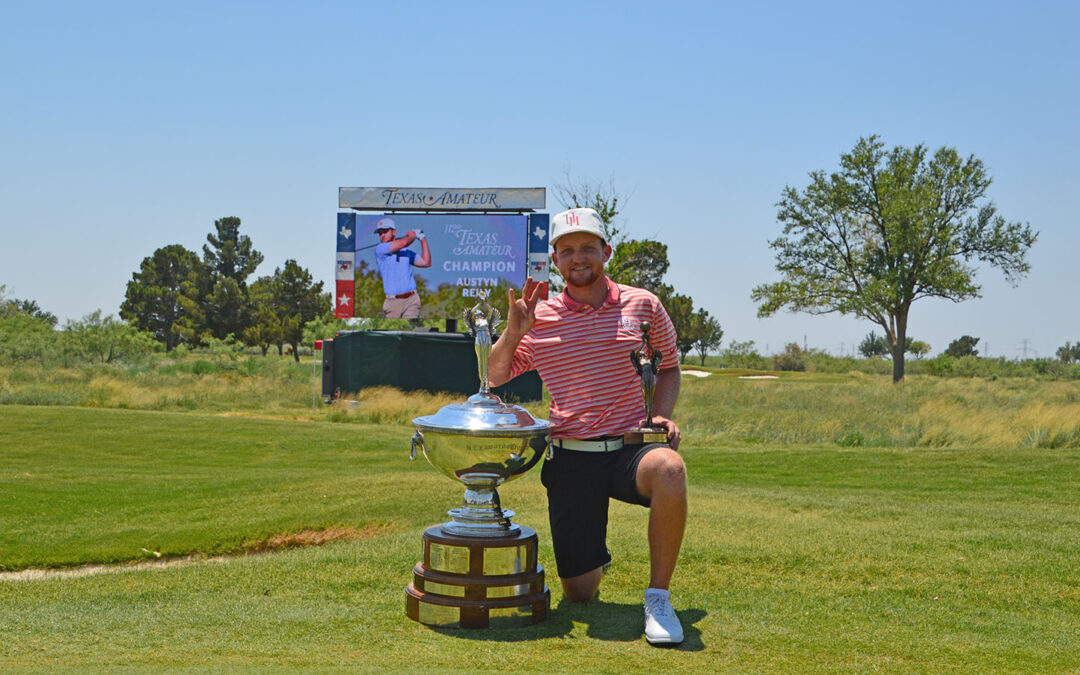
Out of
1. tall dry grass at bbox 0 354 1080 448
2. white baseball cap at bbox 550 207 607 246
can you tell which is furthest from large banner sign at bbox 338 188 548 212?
white baseball cap at bbox 550 207 607 246

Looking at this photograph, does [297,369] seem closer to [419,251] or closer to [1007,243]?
[419,251]

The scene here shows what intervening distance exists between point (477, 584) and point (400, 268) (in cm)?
2258

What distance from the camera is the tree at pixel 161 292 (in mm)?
82188

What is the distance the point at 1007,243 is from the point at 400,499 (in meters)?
37.9

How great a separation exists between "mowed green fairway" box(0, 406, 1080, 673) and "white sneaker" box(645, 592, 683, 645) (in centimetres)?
5

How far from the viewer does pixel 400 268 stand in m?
26.4

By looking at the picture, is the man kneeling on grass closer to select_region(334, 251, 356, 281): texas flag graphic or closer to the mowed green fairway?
the mowed green fairway

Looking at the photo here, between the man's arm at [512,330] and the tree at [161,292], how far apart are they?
259 feet

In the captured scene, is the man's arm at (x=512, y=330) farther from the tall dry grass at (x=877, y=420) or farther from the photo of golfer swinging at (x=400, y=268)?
the photo of golfer swinging at (x=400, y=268)

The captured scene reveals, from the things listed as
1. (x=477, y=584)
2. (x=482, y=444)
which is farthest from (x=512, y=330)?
(x=477, y=584)

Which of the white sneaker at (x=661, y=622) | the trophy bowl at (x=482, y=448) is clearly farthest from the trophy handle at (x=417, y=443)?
the white sneaker at (x=661, y=622)

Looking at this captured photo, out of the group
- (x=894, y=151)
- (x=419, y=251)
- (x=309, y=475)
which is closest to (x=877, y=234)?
(x=894, y=151)

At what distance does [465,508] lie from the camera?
457 centimetres

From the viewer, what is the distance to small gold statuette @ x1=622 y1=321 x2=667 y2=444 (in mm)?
4281
